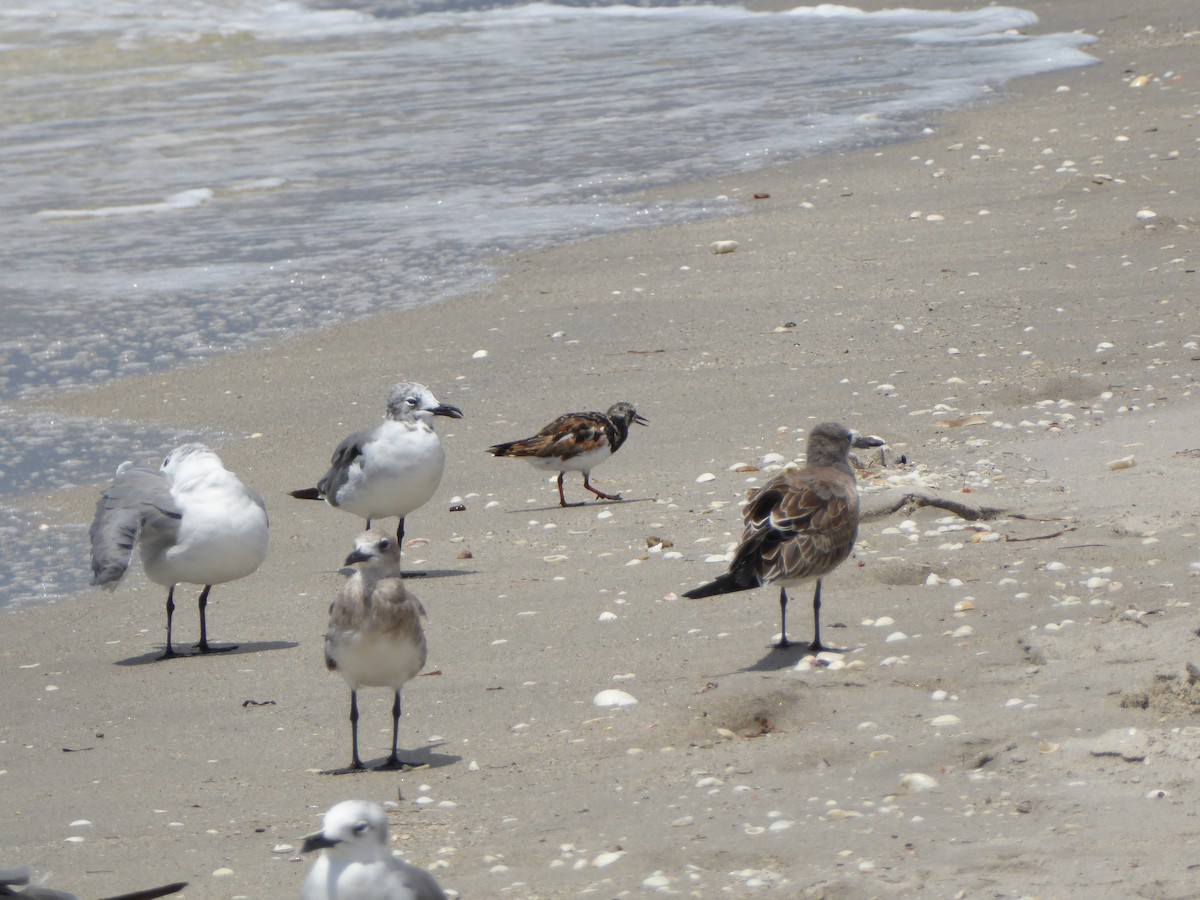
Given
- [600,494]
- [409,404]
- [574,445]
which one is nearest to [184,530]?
[409,404]

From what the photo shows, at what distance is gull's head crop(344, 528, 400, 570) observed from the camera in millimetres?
4977

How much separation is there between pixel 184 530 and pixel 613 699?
1.98m

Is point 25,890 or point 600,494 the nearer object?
point 25,890

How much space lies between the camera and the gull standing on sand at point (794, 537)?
5340 millimetres

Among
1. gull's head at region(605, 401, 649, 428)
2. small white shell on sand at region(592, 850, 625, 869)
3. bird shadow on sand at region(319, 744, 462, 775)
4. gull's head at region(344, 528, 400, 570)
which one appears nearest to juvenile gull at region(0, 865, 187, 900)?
small white shell on sand at region(592, 850, 625, 869)

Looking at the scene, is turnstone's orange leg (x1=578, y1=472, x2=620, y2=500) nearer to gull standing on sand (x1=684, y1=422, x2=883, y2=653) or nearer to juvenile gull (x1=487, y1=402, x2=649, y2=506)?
juvenile gull (x1=487, y1=402, x2=649, y2=506)

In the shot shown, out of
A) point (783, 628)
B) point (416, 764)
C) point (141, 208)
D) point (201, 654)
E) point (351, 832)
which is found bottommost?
point (201, 654)

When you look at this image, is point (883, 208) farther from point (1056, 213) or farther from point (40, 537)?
point (40, 537)

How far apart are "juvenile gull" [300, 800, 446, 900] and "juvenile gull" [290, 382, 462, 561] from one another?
3.61 meters

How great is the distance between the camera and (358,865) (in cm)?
348

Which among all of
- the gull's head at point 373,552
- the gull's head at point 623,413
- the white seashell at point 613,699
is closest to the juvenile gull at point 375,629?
the gull's head at point 373,552

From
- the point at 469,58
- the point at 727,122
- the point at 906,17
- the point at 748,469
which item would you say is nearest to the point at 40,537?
the point at 748,469

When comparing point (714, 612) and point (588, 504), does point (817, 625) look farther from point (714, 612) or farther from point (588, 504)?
point (588, 504)

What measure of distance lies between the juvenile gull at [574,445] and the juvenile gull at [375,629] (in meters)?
2.54
